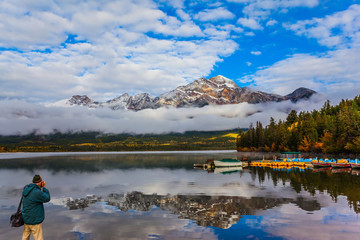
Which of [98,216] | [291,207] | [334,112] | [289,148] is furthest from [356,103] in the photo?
[98,216]

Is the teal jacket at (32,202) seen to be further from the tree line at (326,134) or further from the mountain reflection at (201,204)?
the tree line at (326,134)

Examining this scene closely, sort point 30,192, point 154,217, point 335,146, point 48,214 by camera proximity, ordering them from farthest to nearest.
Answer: point 335,146 < point 48,214 < point 154,217 < point 30,192

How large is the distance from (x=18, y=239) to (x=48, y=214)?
756cm

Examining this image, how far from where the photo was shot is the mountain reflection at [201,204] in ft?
74.9

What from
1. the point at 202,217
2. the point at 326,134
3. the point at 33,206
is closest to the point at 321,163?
the point at 326,134

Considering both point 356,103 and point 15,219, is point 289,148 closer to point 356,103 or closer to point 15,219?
point 356,103

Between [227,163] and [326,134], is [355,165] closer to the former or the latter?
[227,163]

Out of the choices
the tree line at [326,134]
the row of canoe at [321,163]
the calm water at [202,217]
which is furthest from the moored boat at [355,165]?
the calm water at [202,217]

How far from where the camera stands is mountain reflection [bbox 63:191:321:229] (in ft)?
74.9

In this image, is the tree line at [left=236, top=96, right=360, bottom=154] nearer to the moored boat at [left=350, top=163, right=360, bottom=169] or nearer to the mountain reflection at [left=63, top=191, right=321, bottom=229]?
Result: the moored boat at [left=350, top=163, right=360, bottom=169]

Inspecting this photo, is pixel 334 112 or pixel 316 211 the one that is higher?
pixel 334 112

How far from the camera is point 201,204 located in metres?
28.6

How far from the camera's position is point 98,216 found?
2420cm

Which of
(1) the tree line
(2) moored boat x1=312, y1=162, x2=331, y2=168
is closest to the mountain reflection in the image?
(2) moored boat x1=312, y1=162, x2=331, y2=168
